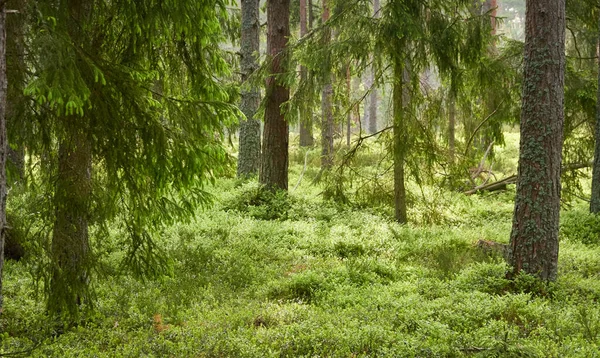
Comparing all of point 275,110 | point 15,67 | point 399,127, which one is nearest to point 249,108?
point 275,110

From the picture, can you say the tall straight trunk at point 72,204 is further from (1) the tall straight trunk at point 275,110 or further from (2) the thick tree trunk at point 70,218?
(1) the tall straight trunk at point 275,110

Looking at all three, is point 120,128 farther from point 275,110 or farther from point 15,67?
point 275,110

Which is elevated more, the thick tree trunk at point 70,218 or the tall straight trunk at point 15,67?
the tall straight trunk at point 15,67

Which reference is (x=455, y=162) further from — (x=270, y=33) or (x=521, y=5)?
(x=521, y=5)

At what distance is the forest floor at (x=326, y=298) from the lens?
17.2ft

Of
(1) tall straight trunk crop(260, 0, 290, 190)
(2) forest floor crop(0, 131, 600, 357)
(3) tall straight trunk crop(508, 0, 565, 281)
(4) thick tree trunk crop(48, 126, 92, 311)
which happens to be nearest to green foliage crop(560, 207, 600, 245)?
(2) forest floor crop(0, 131, 600, 357)

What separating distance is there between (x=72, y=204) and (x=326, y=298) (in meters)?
3.42

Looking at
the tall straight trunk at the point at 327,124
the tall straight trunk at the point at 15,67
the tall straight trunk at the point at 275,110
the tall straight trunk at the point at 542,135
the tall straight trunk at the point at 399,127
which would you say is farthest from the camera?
the tall straight trunk at the point at 275,110

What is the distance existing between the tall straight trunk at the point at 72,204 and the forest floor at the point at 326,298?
430 millimetres

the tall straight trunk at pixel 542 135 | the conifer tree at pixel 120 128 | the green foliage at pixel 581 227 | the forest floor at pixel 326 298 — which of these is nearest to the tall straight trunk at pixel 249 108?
the forest floor at pixel 326 298

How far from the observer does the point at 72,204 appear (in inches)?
216

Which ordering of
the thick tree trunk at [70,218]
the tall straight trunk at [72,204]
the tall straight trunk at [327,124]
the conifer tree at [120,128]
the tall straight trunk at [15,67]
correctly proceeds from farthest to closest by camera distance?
the tall straight trunk at [327,124] → the thick tree trunk at [70,218] → the tall straight trunk at [72,204] → the conifer tree at [120,128] → the tall straight trunk at [15,67]

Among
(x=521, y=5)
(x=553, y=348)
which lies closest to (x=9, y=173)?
(x=553, y=348)

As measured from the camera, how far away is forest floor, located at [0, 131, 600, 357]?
523 centimetres
